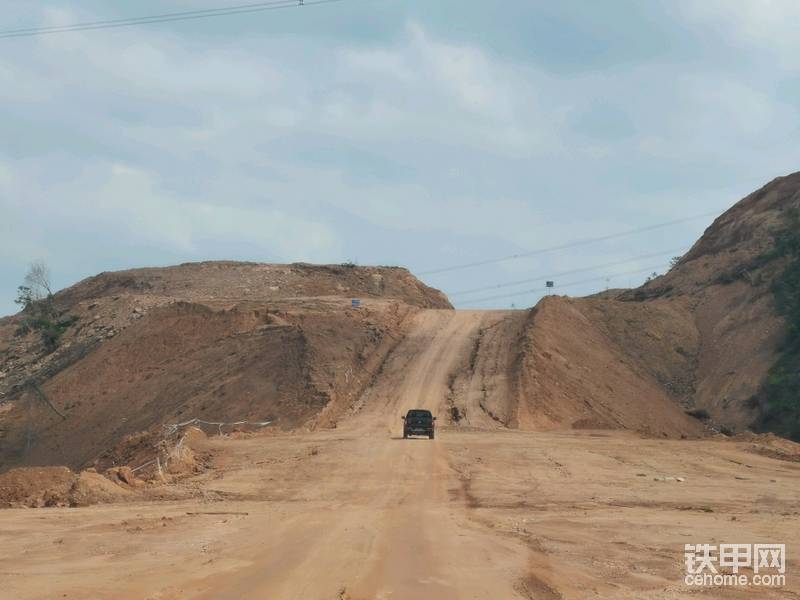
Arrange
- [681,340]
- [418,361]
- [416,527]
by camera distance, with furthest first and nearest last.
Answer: [681,340]
[418,361]
[416,527]

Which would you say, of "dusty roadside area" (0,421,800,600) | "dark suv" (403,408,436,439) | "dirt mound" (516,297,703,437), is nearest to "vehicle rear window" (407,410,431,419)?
"dark suv" (403,408,436,439)

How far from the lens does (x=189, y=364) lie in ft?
205

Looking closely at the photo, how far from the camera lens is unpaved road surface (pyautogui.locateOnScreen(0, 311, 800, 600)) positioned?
13.6m

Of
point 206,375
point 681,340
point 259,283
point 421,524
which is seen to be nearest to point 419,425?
point 421,524

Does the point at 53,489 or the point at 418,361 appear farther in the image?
the point at 418,361

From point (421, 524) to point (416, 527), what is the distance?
20.3 inches

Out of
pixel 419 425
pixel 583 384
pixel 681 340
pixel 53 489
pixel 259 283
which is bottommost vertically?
pixel 53 489

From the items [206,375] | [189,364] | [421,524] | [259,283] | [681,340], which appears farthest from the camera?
[259,283]

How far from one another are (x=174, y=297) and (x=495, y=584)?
74613mm

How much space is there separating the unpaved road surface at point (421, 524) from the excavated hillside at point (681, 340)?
1313cm

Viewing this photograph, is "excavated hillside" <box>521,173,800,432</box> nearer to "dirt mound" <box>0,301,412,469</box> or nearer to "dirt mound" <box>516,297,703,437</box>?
"dirt mound" <box>516,297,703,437</box>

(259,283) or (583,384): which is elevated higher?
(259,283)

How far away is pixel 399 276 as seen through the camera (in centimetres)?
9350

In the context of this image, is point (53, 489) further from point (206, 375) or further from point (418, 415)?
point (206, 375)
